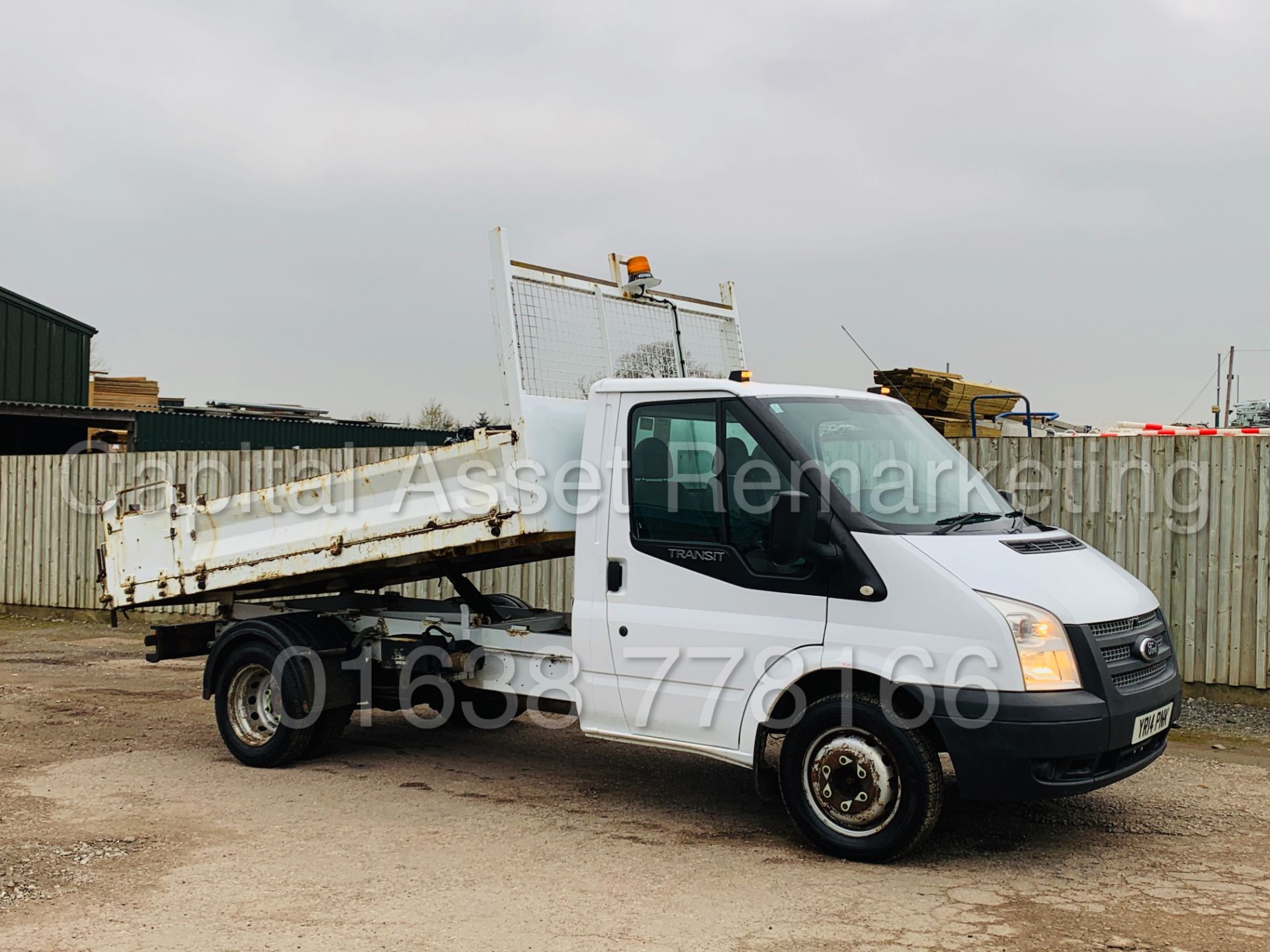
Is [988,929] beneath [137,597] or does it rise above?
beneath

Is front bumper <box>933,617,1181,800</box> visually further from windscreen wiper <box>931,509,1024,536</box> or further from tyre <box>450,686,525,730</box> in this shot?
tyre <box>450,686,525,730</box>

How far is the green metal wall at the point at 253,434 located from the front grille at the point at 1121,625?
18.8 meters

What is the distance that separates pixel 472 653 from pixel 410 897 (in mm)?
2204

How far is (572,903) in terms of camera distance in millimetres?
5230

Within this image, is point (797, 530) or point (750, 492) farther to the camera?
point (750, 492)

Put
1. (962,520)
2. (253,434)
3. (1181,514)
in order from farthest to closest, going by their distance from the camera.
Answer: (253,434) → (1181,514) → (962,520)

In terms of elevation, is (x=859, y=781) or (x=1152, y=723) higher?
(x=1152, y=723)

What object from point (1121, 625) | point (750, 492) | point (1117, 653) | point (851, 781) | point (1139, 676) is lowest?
point (851, 781)

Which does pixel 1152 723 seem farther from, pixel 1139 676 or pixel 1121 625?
pixel 1121 625

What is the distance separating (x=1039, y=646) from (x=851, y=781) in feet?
3.65

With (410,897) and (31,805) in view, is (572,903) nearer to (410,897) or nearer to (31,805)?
(410,897)

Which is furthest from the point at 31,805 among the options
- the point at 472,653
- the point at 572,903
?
the point at 572,903

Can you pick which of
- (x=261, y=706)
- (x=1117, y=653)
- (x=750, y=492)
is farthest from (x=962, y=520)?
(x=261, y=706)

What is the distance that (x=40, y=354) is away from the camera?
80.5 ft
